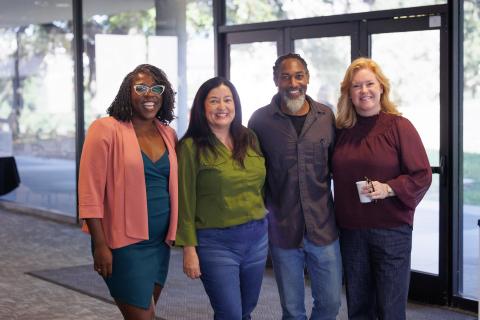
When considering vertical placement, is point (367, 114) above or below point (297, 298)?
above

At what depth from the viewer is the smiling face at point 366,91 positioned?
3.78 meters

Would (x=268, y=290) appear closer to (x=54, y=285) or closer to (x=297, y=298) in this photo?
(x=54, y=285)

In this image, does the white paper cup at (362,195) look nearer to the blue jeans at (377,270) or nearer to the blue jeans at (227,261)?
the blue jeans at (377,270)

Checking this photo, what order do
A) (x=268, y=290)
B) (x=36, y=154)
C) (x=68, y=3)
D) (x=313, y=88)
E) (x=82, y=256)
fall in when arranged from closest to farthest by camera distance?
(x=268, y=290) → (x=313, y=88) → (x=82, y=256) → (x=68, y=3) → (x=36, y=154)

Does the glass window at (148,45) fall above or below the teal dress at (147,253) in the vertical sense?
above

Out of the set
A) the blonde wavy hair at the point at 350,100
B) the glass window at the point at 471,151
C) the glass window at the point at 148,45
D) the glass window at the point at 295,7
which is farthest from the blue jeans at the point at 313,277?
the glass window at the point at 148,45

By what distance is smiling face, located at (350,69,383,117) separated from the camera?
378cm

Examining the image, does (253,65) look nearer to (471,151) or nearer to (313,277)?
(471,151)

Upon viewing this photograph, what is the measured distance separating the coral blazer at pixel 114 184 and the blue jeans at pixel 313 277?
0.66 meters

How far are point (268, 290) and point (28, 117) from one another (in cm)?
562

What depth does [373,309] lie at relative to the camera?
12.7ft

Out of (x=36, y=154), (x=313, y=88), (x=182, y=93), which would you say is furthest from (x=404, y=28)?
(x=36, y=154)

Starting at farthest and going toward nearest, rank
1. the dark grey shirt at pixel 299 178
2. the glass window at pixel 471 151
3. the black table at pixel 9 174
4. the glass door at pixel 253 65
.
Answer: the black table at pixel 9 174 < the glass door at pixel 253 65 < the glass window at pixel 471 151 < the dark grey shirt at pixel 299 178

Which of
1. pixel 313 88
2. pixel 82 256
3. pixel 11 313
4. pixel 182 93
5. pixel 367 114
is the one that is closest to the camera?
pixel 367 114
